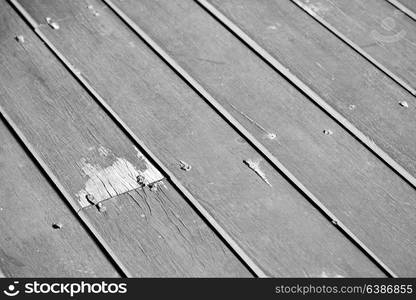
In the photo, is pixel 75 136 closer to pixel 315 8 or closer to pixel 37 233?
pixel 37 233

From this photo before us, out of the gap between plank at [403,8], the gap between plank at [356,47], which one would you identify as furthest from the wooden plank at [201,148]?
the gap between plank at [403,8]

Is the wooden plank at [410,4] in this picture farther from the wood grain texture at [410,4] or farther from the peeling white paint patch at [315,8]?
the peeling white paint patch at [315,8]

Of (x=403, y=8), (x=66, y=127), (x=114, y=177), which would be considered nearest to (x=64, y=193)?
(x=114, y=177)

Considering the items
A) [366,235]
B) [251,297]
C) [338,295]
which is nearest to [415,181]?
[366,235]

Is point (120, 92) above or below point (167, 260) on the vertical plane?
above

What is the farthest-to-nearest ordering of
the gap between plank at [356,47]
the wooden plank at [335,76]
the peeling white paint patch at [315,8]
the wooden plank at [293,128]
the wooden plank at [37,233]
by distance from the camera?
the peeling white paint patch at [315,8] < the gap between plank at [356,47] < the wooden plank at [335,76] < the wooden plank at [293,128] < the wooden plank at [37,233]

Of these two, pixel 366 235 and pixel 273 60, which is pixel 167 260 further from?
pixel 273 60

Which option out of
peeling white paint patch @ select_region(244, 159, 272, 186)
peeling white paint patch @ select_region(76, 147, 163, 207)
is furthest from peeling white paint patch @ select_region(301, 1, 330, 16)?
peeling white paint patch @ select_region(76, 147, 163, 207)

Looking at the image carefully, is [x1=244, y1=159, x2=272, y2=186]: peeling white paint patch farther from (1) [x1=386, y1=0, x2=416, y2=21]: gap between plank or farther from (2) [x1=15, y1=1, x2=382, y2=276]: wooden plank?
(1) [x1=386, y1=0, x2=416, y2=21]: gap between plank
